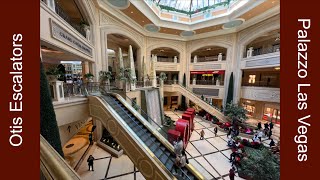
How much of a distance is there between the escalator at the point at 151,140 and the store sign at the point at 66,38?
3.00 metres

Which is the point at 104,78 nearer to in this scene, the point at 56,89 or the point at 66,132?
the point at 66,132

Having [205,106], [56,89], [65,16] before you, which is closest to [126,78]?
[56,89]

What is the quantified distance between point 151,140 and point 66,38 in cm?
590

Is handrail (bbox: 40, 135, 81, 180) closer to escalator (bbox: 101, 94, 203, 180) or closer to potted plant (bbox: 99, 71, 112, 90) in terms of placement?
escalator (bbox: 101, 94, 203, 180)

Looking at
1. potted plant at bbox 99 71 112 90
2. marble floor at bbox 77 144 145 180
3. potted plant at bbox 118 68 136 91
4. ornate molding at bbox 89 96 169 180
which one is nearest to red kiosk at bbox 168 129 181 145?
marble floor at bbox 77 144 145 180

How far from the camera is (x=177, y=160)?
16.3ft

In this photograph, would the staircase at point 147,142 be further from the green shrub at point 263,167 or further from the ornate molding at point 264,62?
the ornate molding at point 264,62

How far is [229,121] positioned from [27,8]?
1521cm

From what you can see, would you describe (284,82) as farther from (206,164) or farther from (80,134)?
(80,134)

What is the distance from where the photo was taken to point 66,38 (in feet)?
18.6

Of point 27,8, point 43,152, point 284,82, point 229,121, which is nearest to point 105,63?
point 27,8

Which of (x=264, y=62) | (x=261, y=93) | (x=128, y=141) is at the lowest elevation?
(x=128, y=141)

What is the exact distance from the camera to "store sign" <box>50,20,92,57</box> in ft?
15.7

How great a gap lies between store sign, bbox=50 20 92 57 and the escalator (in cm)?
300
